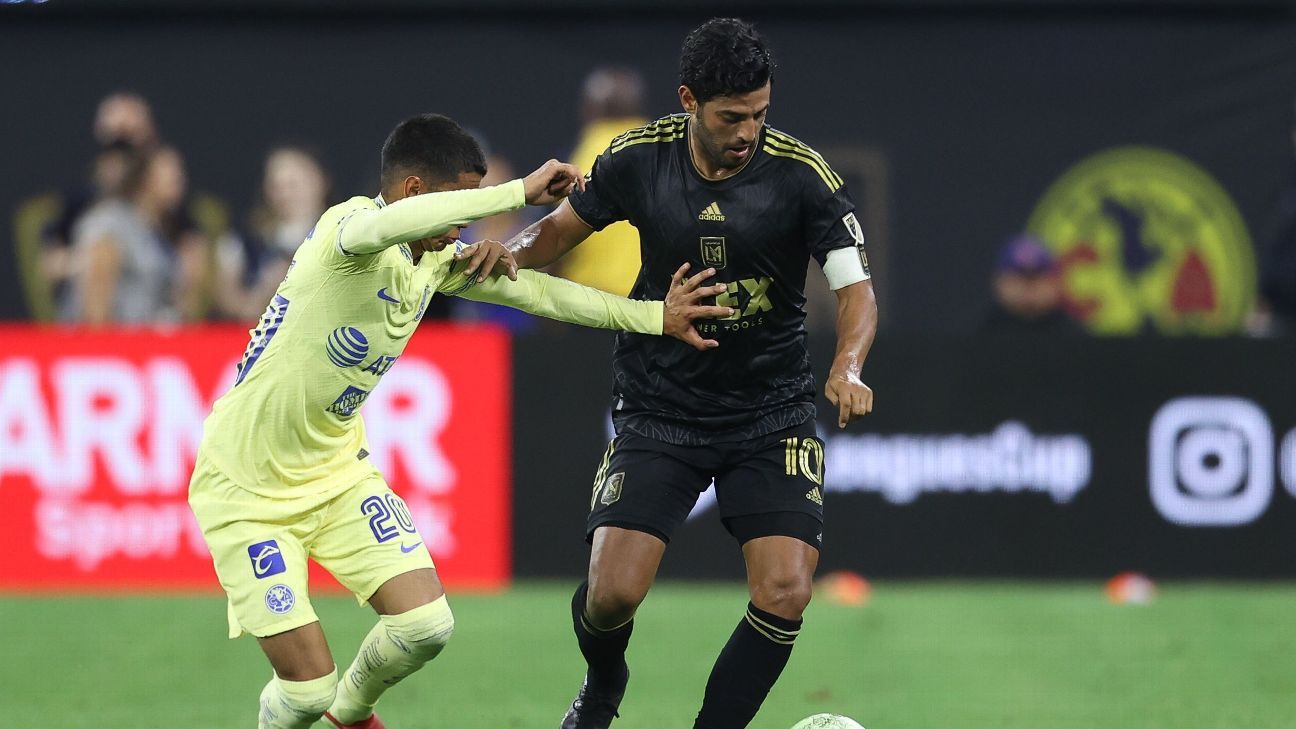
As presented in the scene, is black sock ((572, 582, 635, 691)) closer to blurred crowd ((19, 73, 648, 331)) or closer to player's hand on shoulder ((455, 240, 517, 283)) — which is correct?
player's hand on shoulder ((455, 240, 517, 283))

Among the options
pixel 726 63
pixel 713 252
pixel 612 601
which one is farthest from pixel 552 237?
pixel 612 601

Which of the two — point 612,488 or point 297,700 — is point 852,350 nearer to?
point 612,488

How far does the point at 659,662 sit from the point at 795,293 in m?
2.80

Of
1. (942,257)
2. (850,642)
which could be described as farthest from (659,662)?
(942,257)

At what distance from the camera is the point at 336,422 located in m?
5.89

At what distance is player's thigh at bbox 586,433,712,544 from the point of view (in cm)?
599

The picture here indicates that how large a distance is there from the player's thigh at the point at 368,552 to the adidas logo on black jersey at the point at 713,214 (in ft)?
4.65

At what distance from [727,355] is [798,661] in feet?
8.88

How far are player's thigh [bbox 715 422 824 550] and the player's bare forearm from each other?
2.97ft

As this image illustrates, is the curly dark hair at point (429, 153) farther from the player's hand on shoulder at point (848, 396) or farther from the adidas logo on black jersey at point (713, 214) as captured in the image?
the player's hand on shoulder at point (848, 396)

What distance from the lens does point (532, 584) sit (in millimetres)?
10453

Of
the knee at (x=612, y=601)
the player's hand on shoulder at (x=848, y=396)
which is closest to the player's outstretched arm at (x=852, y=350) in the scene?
the player's hand on shoulder at (x=848, y=396)

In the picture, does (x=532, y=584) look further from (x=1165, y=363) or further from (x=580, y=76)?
(x=580, y=76)

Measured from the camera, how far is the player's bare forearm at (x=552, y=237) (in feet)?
20.4
